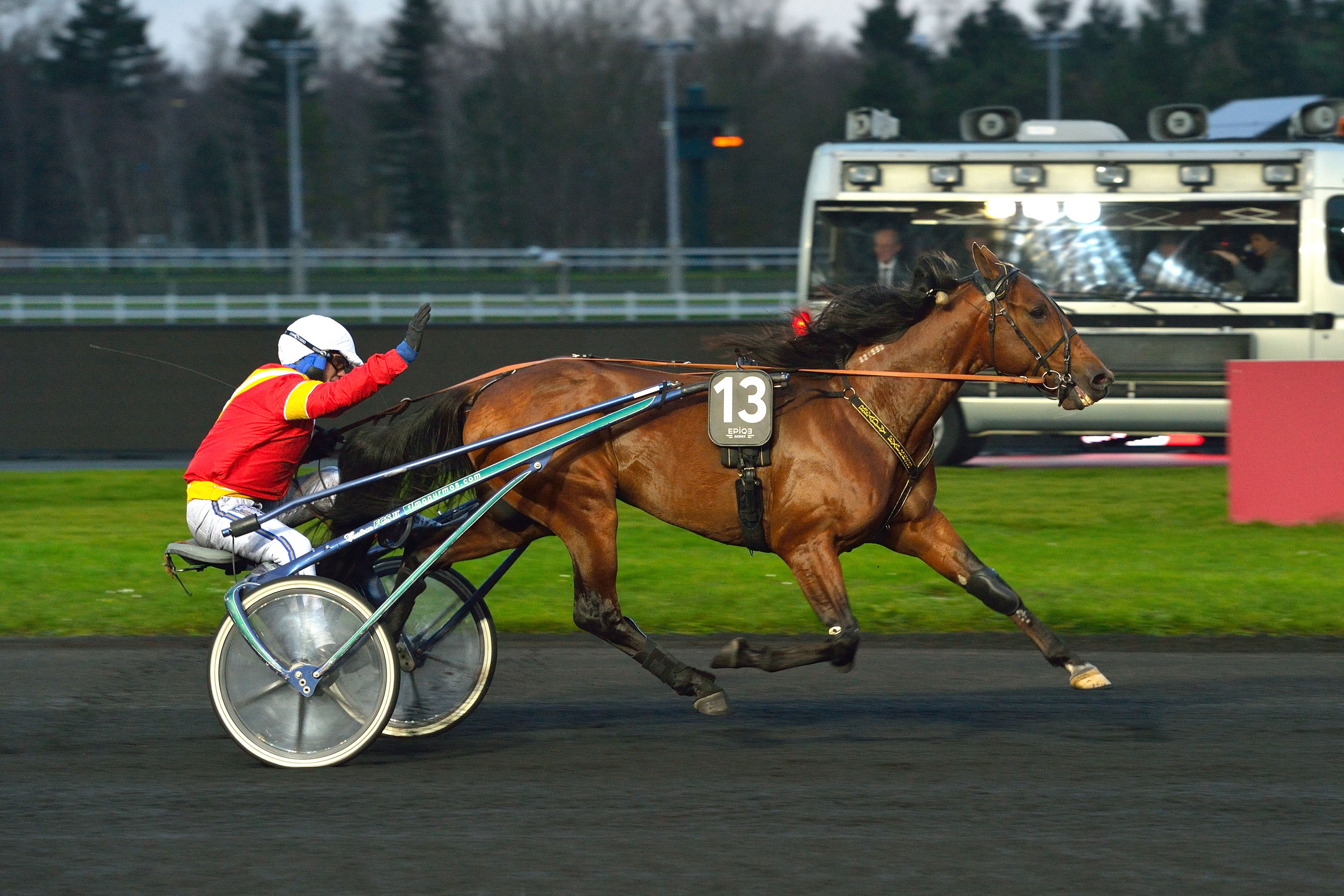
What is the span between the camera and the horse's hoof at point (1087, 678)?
578 centimetres

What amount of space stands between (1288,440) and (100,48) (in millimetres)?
72773

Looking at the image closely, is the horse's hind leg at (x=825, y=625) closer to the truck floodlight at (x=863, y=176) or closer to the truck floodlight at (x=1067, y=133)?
the truck floodlight at (x=863, y=176)

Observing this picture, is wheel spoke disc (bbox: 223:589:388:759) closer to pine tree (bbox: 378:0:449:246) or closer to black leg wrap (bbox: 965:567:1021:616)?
black leg wrap (bbox: 965:567:1021:616)

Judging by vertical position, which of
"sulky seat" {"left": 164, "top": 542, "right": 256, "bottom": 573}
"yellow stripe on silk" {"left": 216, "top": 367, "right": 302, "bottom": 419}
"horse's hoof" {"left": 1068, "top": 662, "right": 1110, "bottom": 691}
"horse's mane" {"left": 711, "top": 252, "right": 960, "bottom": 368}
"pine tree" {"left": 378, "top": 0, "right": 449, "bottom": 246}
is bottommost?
"horse's hoof" {"left": 1068, "top": 662, "right": 1110, "bottom": 691}

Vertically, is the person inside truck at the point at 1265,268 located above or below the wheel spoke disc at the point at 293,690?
above

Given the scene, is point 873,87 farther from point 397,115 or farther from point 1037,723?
point 1037,723

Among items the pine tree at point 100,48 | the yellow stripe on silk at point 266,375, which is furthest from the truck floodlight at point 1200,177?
the pine tree at point 100,48

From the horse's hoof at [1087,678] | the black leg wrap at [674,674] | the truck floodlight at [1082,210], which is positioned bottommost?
the horse's hoof at [1087,678]

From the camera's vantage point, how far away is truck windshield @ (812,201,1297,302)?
42.8 ft

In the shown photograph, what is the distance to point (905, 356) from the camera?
5.82 meters

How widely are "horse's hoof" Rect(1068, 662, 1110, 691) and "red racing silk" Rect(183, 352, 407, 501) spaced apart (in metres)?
2.53

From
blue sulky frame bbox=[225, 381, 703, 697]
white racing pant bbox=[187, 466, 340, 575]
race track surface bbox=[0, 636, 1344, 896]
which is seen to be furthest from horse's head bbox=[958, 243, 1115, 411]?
white racing pant bbox=[187, 466, 340, 575]

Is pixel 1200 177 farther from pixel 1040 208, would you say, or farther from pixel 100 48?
pixel 100 48

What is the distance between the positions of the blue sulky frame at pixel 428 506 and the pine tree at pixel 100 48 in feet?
244
